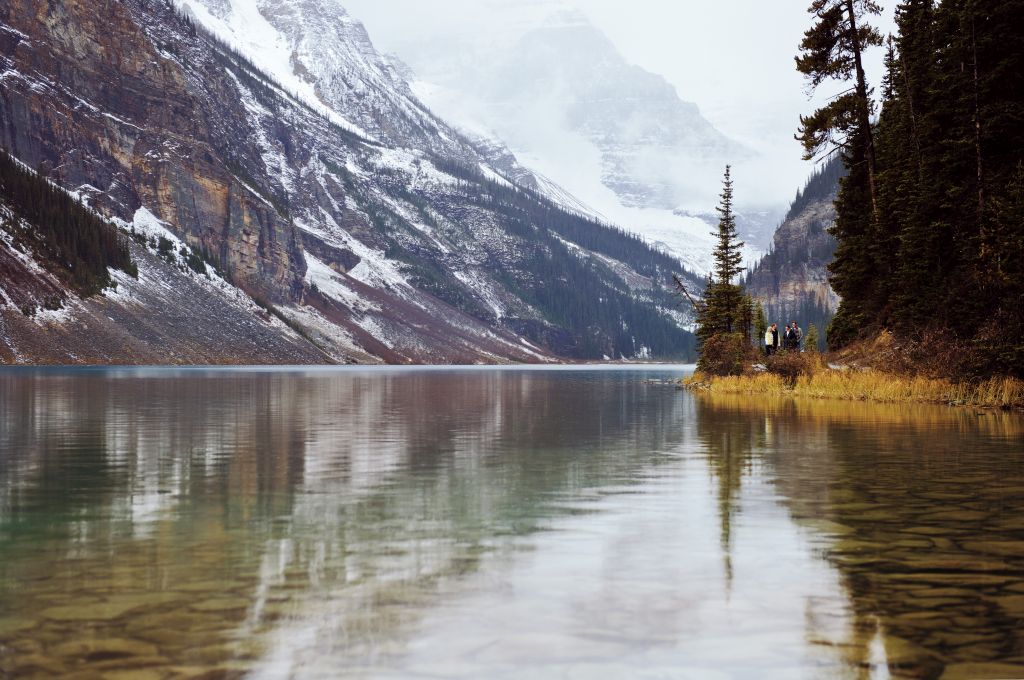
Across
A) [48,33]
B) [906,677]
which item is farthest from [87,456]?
[48,33]

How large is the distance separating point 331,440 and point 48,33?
189 m

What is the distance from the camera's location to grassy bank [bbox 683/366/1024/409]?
36669mm

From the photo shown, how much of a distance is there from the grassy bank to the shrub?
7.03 metres

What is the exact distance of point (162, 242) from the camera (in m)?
184

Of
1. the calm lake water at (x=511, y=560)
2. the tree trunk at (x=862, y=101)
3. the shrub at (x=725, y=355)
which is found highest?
the tree trunk at (x=862, y=101)

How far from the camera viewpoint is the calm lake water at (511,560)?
738 centimetres

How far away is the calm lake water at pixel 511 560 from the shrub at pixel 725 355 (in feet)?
143

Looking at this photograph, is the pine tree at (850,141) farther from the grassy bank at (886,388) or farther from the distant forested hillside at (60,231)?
Result: the distant forested hillside at (60,231)

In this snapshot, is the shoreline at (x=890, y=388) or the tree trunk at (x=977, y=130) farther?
the tree trunk at (x=977, y=130)

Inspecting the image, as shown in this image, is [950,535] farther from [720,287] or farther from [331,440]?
[720,287]

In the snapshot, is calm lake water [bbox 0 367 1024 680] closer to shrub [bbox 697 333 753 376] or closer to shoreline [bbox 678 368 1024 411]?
shoreline [bbox 678 368 1024 411]

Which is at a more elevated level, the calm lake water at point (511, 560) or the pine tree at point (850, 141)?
the pine tree at point (850, 141)

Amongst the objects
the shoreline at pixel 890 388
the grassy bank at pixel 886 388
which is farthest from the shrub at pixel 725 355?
the shoreline at pixel 890 388

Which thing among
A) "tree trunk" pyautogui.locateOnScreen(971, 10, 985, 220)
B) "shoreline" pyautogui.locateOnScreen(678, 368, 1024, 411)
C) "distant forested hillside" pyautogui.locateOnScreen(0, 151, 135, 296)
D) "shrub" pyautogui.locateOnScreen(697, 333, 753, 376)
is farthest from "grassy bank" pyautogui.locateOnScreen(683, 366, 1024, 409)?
"distant forested hillside" pyautogui.locateOnScreen(0, 151, 135, 296)
